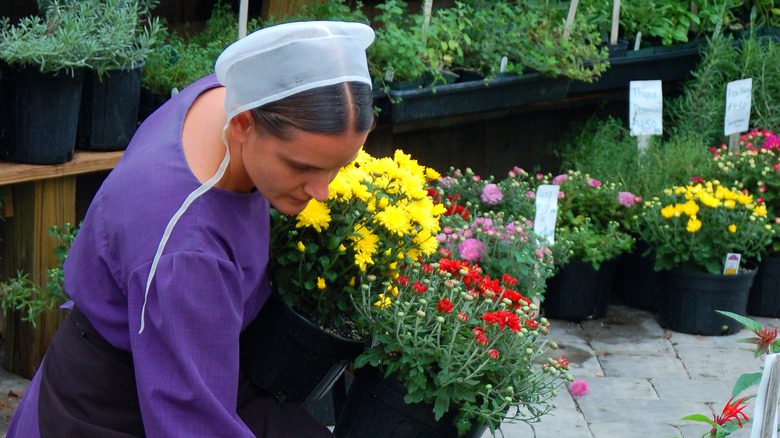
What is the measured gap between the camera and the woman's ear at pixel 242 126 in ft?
6.30

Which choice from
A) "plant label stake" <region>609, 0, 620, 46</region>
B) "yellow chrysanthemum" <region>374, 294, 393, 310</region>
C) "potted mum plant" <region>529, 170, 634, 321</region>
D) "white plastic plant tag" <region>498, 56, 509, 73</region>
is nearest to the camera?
"yellow chrysanthemum" <region>374, 294, 393, 310</region>

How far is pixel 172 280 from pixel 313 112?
0.36 metres

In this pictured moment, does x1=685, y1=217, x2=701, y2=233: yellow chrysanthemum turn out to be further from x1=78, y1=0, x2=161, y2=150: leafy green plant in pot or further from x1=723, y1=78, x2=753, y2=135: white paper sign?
x1=78, y1=0, x2=161, y2=150: leafy green plant in pot

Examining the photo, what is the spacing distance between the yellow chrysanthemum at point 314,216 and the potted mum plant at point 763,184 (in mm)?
3106

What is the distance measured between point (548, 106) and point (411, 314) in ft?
11.2

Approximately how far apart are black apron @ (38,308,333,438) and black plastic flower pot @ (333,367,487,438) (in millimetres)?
946

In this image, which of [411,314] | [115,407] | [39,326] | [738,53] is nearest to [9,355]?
[39,326]

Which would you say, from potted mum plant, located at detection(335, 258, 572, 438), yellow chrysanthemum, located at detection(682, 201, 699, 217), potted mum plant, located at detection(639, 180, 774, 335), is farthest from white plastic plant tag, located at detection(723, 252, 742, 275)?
potted mum plant, located at detection(335, 258, 572, 438)

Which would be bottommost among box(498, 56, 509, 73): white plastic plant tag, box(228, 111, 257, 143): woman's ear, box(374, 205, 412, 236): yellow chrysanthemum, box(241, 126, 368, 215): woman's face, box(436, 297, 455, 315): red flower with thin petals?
box(436, 297, 455, 315): red flower with thin petals

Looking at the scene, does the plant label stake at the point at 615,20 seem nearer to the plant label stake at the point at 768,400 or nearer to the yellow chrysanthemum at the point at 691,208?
the yellow chrysanthemum at the point at 691,208

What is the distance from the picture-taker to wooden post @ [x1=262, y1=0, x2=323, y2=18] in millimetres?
4891

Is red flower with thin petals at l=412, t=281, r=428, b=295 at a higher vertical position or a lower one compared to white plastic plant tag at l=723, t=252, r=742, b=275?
higher

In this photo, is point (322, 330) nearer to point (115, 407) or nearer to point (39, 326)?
point (115, 407)

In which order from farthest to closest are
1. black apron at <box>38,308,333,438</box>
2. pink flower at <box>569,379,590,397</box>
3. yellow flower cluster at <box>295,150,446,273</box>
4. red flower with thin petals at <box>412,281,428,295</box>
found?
pink flower at <box>569,379,590,397</box> < red flower with thin petals at <box>412,281,428,295</box> < yellow flower cluster at <box>295,150,446,273</box> < black apron at <box>38,308,333,438</box>
